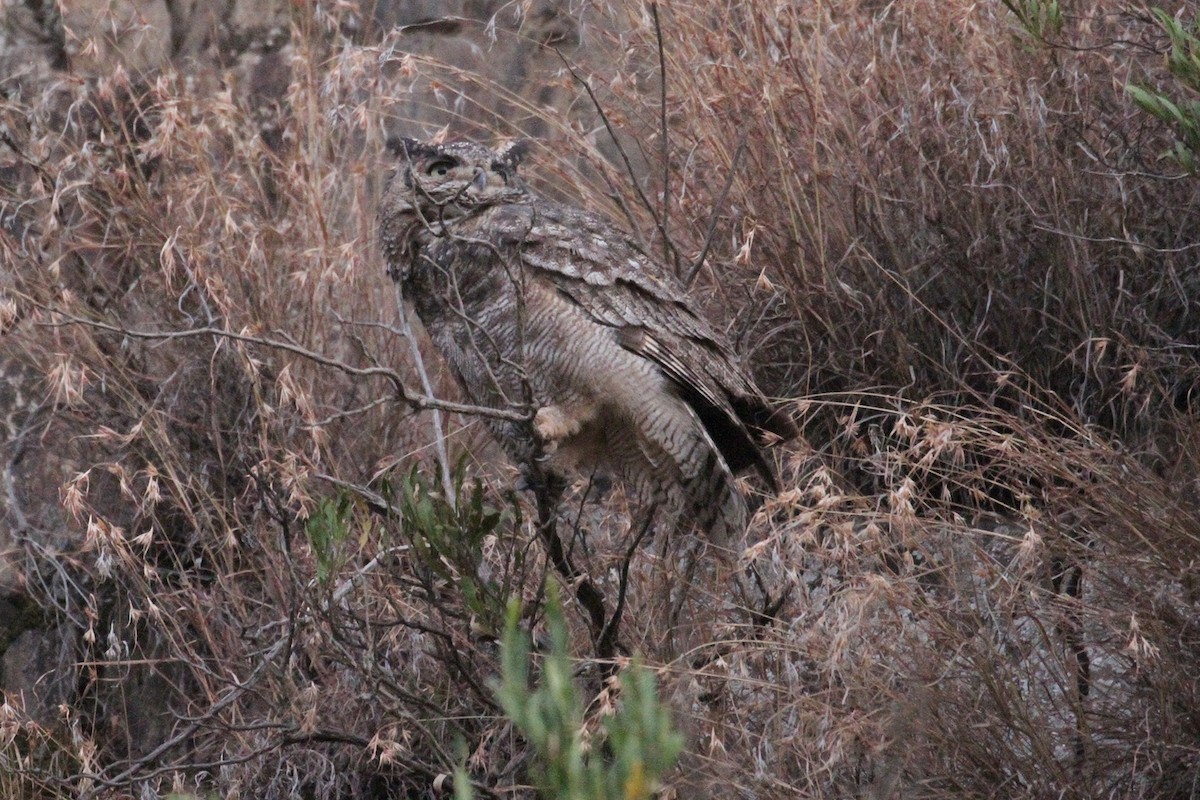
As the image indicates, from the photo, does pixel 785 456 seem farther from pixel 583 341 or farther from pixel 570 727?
pixel 570 727

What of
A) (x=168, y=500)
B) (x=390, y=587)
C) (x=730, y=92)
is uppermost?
(x=730, y=92)

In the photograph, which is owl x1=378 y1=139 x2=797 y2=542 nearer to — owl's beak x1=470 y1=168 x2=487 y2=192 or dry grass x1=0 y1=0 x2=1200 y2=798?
owl's beak x1=470 y1=168 x2=487 y2=192

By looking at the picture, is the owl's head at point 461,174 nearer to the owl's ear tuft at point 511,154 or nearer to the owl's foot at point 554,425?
the owl's ear tuft at point 511,154

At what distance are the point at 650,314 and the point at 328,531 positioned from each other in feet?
3.72

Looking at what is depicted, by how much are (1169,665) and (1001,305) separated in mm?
1396

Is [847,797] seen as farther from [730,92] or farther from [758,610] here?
[730,92]

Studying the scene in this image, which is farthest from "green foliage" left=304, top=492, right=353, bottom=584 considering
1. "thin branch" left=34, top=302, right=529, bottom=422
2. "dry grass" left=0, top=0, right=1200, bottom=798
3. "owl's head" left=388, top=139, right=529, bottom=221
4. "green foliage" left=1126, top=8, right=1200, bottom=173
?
"green foliage" left=1126, top=8, right=1200, bottom=173

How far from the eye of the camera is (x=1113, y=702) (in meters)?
3.36

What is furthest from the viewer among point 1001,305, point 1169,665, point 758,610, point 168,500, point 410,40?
point 410,40

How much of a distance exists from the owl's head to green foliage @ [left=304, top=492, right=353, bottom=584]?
106 centimetres

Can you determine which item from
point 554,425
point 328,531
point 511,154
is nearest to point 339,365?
point 328,531

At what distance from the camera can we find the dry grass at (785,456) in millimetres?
3201

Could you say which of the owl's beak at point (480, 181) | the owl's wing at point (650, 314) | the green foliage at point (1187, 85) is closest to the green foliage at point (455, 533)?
the owl's wing at point (650, 314)

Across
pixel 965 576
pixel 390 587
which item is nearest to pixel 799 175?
pixel 965 576
